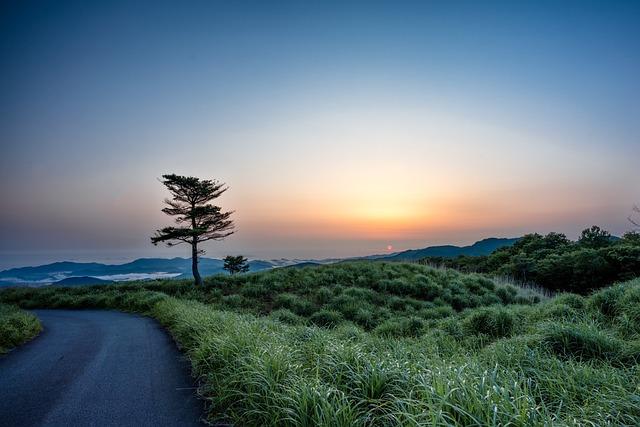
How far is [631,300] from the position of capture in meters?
9.13

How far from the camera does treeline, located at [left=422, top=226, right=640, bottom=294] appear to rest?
25.1 m

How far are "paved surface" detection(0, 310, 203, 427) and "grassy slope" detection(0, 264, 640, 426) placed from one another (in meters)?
0.47

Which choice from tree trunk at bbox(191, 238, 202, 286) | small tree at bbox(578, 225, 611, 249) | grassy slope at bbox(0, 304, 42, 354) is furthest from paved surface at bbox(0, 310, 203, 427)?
small tree at bbox(578, 225, 611, 249)

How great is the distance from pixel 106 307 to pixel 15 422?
52.9 feet

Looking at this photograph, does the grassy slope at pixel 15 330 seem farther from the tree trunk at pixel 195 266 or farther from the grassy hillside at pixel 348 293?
the tree trunk at pixel 195 266

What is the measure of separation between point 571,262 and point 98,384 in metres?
33.5

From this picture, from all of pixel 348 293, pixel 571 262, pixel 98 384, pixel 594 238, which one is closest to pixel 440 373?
pixel 98 384

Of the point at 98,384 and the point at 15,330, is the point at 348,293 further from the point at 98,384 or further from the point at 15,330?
the point at 98,384

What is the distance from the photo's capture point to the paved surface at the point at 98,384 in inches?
179

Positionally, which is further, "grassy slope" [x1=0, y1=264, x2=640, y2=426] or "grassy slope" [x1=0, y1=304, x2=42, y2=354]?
"grassy slope" [x1=0, y1=304, x2=42, y2=354]

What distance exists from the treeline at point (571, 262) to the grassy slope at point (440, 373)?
698 inches

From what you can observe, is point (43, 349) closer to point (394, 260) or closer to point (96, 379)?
point (96, 379)

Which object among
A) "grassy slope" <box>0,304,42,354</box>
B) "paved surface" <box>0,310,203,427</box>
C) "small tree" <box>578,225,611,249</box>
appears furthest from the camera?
"small tree" <box>578,225,611,249</box>

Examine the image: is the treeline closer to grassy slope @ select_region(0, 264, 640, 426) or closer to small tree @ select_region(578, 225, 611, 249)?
small tree @ select_region(578, 225, 611, 249)
